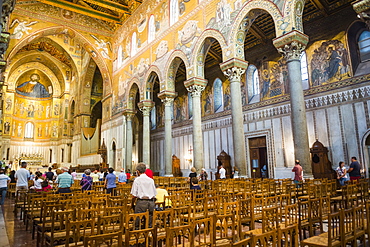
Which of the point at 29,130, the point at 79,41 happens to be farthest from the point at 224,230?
the point at 29,130

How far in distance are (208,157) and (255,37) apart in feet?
29.8

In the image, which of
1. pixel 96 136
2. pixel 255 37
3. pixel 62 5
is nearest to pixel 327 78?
pixel 255 37

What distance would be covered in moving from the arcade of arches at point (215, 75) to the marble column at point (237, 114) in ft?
0.15

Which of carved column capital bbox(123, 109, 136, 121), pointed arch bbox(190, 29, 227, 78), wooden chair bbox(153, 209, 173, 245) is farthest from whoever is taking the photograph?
carved column capital bbox(123, 109, 136, 121)

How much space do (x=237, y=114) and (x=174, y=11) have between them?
359 inches

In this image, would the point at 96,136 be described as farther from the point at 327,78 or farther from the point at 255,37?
the point at 327,78

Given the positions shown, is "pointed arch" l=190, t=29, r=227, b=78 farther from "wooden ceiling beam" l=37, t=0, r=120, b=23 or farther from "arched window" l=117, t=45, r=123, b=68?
"wooden ceiling beam" l=37, t=0, r=120, b=23

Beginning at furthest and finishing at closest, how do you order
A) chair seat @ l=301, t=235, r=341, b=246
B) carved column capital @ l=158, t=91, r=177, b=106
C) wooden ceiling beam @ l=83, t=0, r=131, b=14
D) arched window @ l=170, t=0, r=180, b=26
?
wooden ceiling beam @ l=83, t=0, r=131, b=14 → carved column capital @ l=158, t=91, r=177, b=106 → arched window @ l=170, t=0, r=180, b=26 → chair seat @ l=301, t=235, r=341, b=246

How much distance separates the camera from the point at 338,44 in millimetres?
13617

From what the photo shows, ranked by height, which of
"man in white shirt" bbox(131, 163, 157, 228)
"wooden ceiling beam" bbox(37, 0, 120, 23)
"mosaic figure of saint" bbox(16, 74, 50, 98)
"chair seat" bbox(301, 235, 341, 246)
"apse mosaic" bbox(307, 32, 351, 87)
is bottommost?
"chair seat" bbox(301, 235, 341, 246)

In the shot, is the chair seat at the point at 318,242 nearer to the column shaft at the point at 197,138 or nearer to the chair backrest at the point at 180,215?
the chair backrest at the point at 180,215

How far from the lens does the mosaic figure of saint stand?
125ft

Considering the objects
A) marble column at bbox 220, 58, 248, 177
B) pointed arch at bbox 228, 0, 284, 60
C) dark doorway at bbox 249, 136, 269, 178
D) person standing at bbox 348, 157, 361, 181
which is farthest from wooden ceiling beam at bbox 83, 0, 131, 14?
person standing at bbox 348, 157, 361, 181

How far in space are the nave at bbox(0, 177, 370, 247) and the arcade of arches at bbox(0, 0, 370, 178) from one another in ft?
15.6
